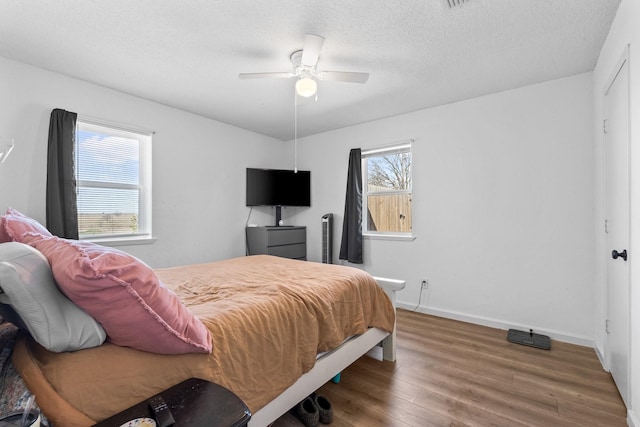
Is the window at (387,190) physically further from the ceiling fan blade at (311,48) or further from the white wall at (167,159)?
the ceiling fan blade at (311,48)

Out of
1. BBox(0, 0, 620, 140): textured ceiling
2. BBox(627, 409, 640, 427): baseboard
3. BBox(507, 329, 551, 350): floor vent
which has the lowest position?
BBox(507, 329, 551, 350): floor vent

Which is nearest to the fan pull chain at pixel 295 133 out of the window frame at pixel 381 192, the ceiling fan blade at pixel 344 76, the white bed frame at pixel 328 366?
the ceiling fan blade at pixel 344 76

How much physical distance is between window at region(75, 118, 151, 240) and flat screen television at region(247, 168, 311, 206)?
4.49 ft

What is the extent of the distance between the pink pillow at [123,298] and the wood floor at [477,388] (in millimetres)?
1125

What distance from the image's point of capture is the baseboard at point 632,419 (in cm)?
147

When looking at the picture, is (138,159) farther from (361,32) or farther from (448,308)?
(448,308)

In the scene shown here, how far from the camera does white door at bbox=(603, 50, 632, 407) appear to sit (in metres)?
1.73

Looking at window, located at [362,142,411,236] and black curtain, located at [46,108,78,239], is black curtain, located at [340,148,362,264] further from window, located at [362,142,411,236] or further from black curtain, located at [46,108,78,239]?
black curtain, located at [46,108,78,239]

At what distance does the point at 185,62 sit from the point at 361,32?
1479 millimetres

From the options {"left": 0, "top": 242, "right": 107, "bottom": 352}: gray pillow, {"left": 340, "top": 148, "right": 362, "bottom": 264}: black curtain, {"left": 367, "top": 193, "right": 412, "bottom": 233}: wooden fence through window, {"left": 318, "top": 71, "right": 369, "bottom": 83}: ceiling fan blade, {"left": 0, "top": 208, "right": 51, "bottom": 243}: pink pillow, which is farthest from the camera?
{"left": 340, "top": 148, "right": 362, "bottom": 264}: black curtain

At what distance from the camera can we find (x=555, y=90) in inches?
106

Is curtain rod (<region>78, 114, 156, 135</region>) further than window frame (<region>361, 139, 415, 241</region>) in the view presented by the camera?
No

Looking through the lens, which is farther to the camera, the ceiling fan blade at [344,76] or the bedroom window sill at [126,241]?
the bedroom window sill at [126,241]

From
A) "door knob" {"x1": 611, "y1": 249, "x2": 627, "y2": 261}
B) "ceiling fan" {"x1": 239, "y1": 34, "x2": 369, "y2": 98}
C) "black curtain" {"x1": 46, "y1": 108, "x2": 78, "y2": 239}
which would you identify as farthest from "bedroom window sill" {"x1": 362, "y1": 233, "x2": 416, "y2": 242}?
"black curtain" {"x1": 46, "y1": 108, "x2": 78, "y2": 239}
